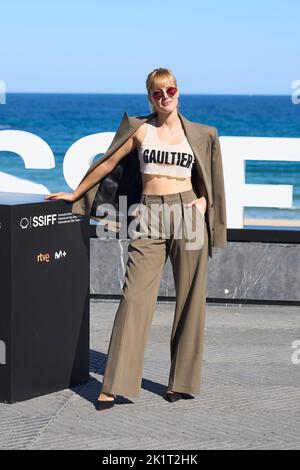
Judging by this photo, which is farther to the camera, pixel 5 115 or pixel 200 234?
pixel 5 115

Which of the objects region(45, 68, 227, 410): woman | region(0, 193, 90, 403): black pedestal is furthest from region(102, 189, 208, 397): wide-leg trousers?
region(0, 193, 90, 403): black pedestal

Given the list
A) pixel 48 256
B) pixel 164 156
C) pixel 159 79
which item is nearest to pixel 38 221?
pixel 48 256

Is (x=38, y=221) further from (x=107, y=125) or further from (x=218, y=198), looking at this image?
(x=107, y=125)

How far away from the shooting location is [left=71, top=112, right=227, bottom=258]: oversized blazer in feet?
21.0

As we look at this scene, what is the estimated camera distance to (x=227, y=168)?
10.0 metres

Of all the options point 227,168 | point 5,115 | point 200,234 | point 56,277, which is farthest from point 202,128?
point 5,115

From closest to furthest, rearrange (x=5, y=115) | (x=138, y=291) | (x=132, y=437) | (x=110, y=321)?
(x=132, y=437)
(x=138, y=291)
(x=110, y=321)
(x=5, y=115)

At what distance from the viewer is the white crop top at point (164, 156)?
6.34m

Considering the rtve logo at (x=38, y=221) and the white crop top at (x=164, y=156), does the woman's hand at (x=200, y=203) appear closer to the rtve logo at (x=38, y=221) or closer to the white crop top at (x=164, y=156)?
the white crop top at (x=164, y=156)

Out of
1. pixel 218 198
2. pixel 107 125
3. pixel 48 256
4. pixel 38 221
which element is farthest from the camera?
pixel 107 125

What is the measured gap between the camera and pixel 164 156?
6.34m

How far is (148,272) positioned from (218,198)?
617mm
